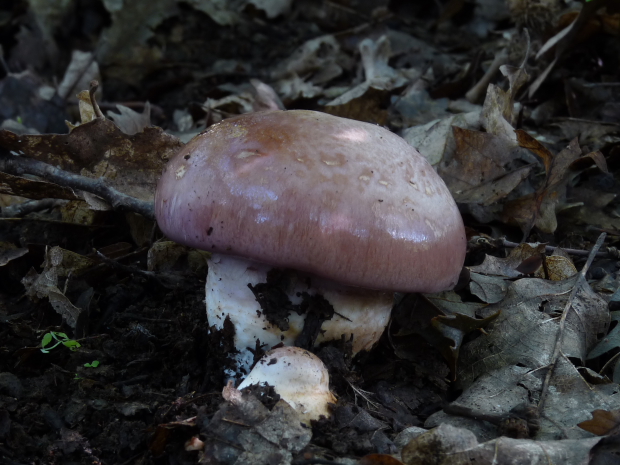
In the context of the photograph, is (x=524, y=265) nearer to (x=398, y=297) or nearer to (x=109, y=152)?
(x=398, y=297)

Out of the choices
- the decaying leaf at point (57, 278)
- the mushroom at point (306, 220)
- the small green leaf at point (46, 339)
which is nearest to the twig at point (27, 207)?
the decaying leaf at point (57, 278)

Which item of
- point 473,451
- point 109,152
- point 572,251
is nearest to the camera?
point 473,451

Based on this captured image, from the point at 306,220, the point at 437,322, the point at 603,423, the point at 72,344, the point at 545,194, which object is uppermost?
the point at 306,220

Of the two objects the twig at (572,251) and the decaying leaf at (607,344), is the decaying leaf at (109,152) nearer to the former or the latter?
the twig at (572,251)

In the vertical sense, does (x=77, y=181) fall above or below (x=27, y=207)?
above

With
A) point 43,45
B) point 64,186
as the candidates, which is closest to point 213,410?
point 64,186

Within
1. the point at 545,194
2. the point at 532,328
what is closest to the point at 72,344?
the point at 532,328

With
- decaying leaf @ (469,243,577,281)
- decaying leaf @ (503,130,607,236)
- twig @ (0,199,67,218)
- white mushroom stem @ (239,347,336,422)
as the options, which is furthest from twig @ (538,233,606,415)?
twig @ (0,199,67,218)
